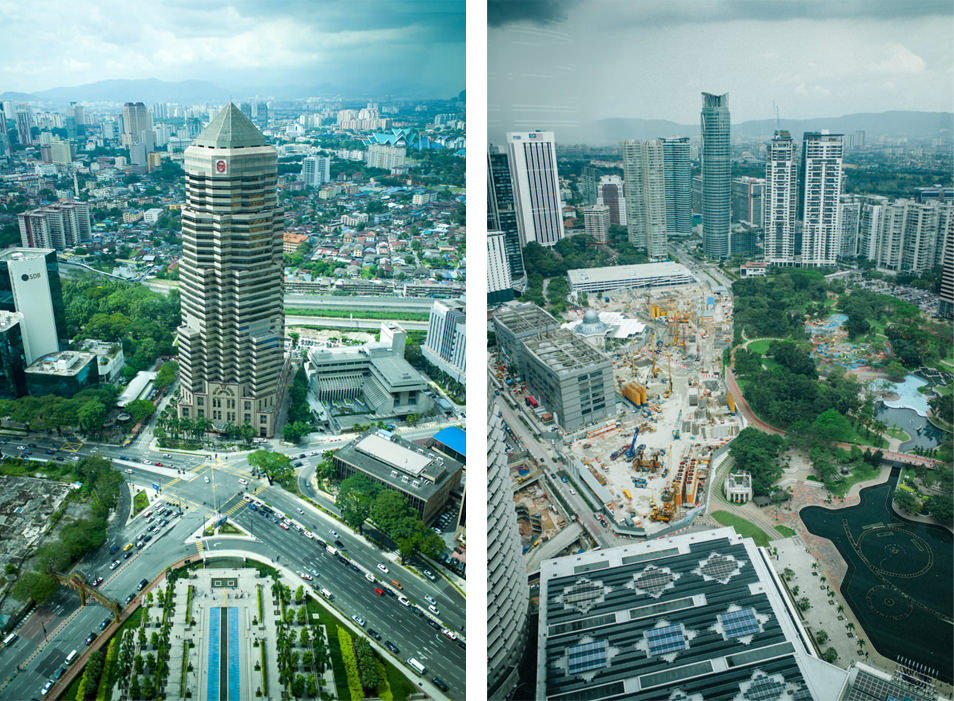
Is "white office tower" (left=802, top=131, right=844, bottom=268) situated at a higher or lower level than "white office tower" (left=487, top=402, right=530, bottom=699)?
higher

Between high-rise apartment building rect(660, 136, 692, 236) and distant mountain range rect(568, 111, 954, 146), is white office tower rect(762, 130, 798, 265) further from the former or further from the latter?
high-rise apartment building rect(660, 136, 692, 236)

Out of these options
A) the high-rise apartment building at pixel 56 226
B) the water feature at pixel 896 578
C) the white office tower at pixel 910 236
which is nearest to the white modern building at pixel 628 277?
the white office tower at pixel 910 236

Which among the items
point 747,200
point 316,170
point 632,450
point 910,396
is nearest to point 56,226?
point 316,170

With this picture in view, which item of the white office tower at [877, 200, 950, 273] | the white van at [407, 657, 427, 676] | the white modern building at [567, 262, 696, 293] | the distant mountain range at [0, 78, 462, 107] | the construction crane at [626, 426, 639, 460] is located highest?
the distant mountain range at [0, 78, 462, 107]

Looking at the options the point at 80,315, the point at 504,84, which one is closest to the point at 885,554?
the point at 504,84

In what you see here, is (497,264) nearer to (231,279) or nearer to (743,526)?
(231,279)

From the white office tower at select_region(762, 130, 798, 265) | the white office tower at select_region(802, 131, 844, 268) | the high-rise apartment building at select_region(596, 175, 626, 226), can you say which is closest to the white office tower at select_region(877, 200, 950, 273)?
the white office tower at select_region(802, 131, 844, 268)
